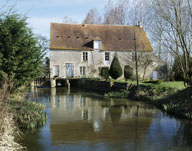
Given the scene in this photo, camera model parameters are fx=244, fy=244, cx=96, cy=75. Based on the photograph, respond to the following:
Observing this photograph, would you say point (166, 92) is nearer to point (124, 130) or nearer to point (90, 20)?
A: point (124, 130)

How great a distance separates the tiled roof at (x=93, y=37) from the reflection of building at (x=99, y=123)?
18027 mm

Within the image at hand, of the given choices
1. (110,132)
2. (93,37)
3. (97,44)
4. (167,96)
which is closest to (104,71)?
(97,44)

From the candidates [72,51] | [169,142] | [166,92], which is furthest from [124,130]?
[72,51]

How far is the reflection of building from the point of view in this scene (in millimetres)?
8287

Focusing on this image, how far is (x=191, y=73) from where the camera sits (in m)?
14.2

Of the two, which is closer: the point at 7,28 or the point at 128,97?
the point at 7,28

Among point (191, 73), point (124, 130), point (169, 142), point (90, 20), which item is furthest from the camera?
point (90, 20)

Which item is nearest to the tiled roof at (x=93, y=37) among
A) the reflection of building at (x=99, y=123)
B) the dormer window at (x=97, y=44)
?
the dormer window at (x=97, y=44)

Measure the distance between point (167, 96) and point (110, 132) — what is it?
22.8 ft

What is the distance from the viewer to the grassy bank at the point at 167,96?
11.8m

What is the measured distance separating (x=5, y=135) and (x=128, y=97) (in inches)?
505

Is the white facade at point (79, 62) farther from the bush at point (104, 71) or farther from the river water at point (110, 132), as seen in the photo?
the river water at point (110, 132)

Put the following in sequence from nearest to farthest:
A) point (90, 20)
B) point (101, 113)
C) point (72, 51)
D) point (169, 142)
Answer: point (169, 142)
point (101, 113)
point (72, 51)
point (90, 20)

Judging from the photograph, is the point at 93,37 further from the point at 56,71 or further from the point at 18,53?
the point at 18,53
